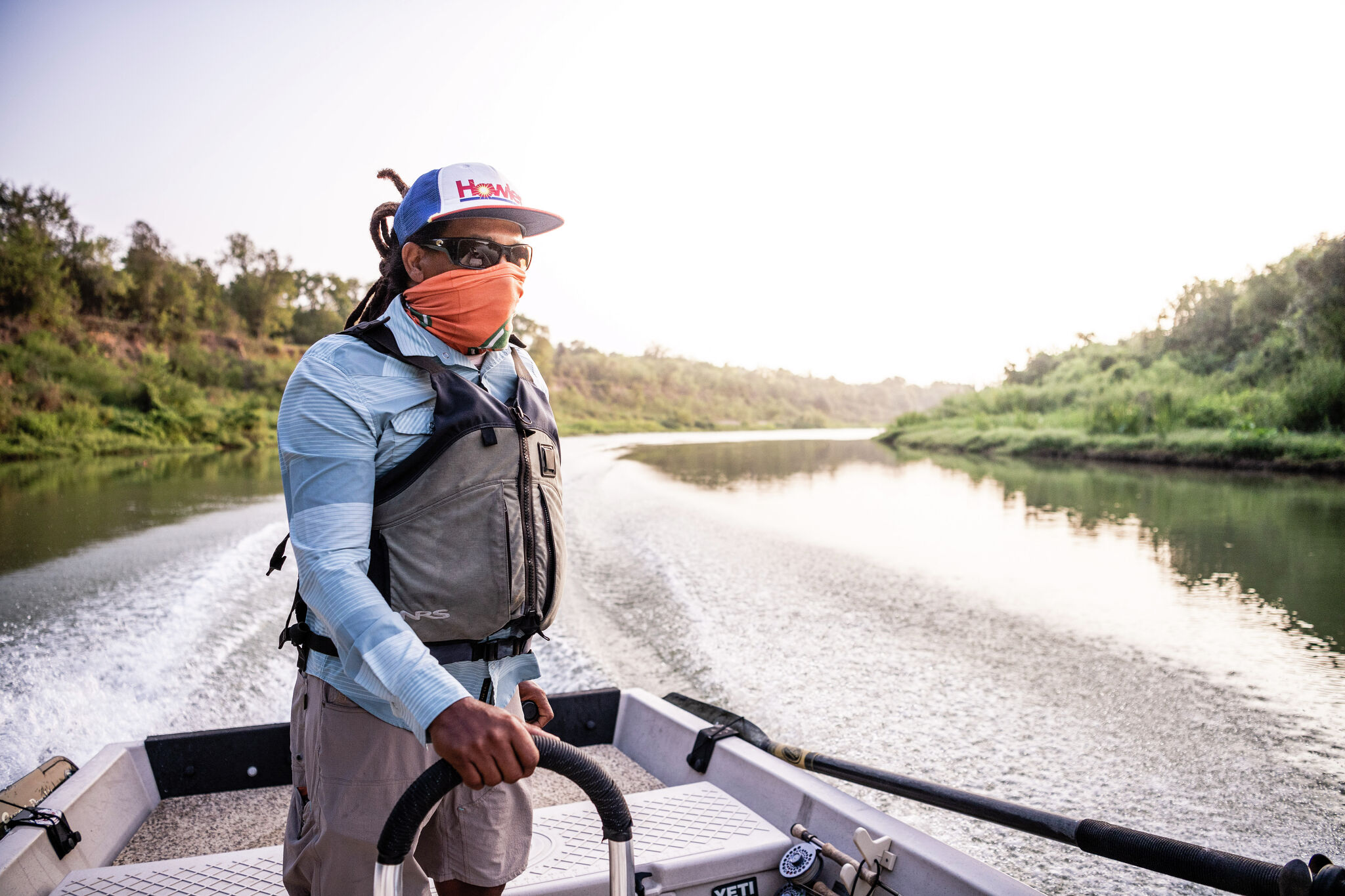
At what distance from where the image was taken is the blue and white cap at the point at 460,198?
1257 millimetres

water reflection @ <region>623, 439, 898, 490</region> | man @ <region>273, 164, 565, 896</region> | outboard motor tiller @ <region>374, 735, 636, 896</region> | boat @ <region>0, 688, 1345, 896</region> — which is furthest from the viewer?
water reflection @ <region>623, 439, 898, 490</region>

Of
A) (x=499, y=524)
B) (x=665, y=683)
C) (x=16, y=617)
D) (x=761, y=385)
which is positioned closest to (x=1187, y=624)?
(x=665, y=683)

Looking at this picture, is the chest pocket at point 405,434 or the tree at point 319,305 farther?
the tree at point 319,305

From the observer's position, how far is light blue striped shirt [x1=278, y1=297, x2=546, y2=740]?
1.03 m

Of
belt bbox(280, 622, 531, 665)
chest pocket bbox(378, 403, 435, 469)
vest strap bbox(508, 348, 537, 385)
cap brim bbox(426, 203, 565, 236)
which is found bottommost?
belt bbox(280, 622, 531, 665)

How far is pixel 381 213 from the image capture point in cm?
157

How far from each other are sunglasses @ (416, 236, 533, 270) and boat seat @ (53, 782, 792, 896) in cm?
140

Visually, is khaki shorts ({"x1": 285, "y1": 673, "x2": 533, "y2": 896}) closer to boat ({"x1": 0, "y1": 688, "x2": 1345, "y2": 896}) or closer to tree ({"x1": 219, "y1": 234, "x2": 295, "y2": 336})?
boat ({"x1": 0, "y1": 688, "x2": 1345, "y2": 896})

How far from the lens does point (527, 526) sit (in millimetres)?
1300

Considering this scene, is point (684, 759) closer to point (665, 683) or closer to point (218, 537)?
point (665, 683)

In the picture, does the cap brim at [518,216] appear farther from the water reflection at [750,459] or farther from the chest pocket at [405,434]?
the water reflection at [750,459]

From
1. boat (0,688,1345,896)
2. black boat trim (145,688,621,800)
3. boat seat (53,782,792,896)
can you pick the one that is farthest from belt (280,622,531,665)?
black boat trim (145,688,621,800)

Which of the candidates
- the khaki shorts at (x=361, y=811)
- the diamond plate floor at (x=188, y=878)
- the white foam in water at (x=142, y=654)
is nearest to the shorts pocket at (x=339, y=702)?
the khaki shorts at (x=361, y=811)

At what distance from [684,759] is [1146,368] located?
31285 millimetres
